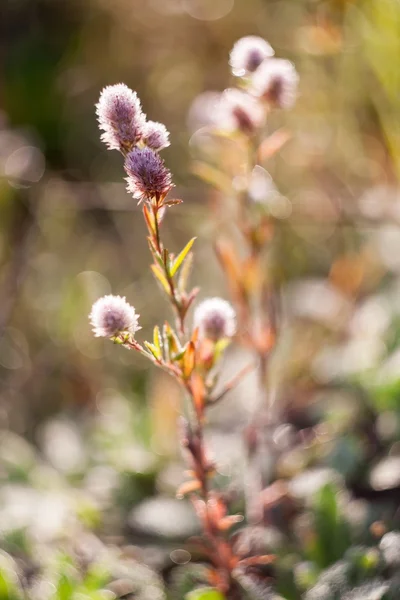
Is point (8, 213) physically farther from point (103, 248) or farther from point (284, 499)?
point (284, 499)

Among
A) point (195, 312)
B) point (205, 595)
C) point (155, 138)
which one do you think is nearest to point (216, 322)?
point (195, 312)

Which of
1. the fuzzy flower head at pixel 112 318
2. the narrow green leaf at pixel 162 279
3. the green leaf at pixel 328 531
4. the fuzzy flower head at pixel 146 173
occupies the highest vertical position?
the fuzzy flower head at pixel 146 173

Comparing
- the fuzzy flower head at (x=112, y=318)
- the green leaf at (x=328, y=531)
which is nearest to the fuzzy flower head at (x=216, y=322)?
the fuzzy flower head at (x=112, y=318)

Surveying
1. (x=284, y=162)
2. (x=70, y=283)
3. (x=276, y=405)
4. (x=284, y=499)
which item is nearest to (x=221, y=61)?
(x=284, y=162)

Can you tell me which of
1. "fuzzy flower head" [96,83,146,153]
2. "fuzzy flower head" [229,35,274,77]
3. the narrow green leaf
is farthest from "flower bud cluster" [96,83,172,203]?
"fuzzy flower head" [229,35,274,77]

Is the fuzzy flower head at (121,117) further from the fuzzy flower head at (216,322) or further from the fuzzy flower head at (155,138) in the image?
the fuzzy flower head at (216,322)

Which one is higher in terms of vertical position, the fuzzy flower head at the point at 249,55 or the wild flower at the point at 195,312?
the fuzzy flower head at the point at 249,55
